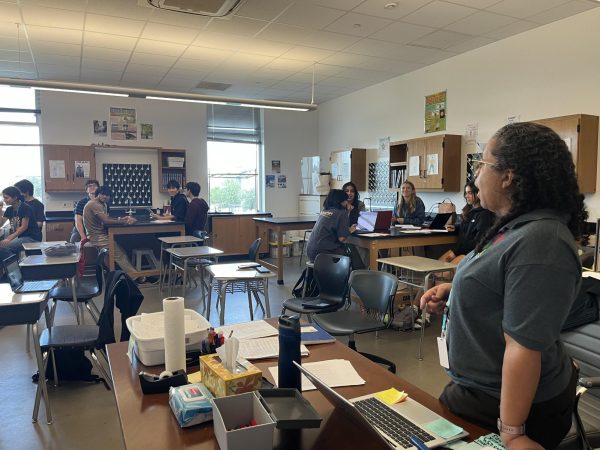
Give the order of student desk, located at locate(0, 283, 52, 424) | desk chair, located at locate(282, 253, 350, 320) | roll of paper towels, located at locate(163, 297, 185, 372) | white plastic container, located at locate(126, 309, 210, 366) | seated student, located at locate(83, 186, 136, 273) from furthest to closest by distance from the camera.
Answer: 1. seated student, located at locate(83, 186, 136, 273)
2. desk chair, located at locate(282, 253, 350, 320)
3. student desk, located at locate(0, 283, 52, 424)
4. white plastic container, located at locate(126, 309, 210, 366)
5. roll of paper towels, located at locate(163, 297, 185, 372)

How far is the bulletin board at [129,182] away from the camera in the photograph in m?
8.05

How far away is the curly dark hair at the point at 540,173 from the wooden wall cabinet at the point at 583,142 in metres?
3.82

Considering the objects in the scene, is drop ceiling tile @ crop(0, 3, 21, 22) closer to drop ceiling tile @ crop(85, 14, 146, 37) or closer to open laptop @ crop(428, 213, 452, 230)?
drop ceiling tile @ crop(85, 14, 146, 37)

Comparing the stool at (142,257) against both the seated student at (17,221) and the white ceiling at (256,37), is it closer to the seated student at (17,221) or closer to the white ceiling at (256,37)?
the seated student at (17,221)

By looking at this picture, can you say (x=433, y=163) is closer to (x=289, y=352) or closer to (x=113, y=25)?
(x=113, y=25)

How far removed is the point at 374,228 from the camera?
514 cm

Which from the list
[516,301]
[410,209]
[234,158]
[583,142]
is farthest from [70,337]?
[234,158]

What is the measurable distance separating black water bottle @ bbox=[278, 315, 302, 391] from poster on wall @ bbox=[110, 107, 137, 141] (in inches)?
304

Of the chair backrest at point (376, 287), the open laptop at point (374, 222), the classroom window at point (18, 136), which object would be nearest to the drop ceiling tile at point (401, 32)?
the open laptop at point (374, 222)

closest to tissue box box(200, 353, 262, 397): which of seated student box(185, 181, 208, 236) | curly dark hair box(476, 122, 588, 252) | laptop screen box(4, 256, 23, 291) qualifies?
curly dark hair box(476, 122, 588, 252)

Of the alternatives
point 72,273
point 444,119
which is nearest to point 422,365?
point 72,273

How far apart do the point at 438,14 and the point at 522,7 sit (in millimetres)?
801

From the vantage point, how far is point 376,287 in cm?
314

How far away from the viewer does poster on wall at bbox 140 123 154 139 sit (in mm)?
8250
